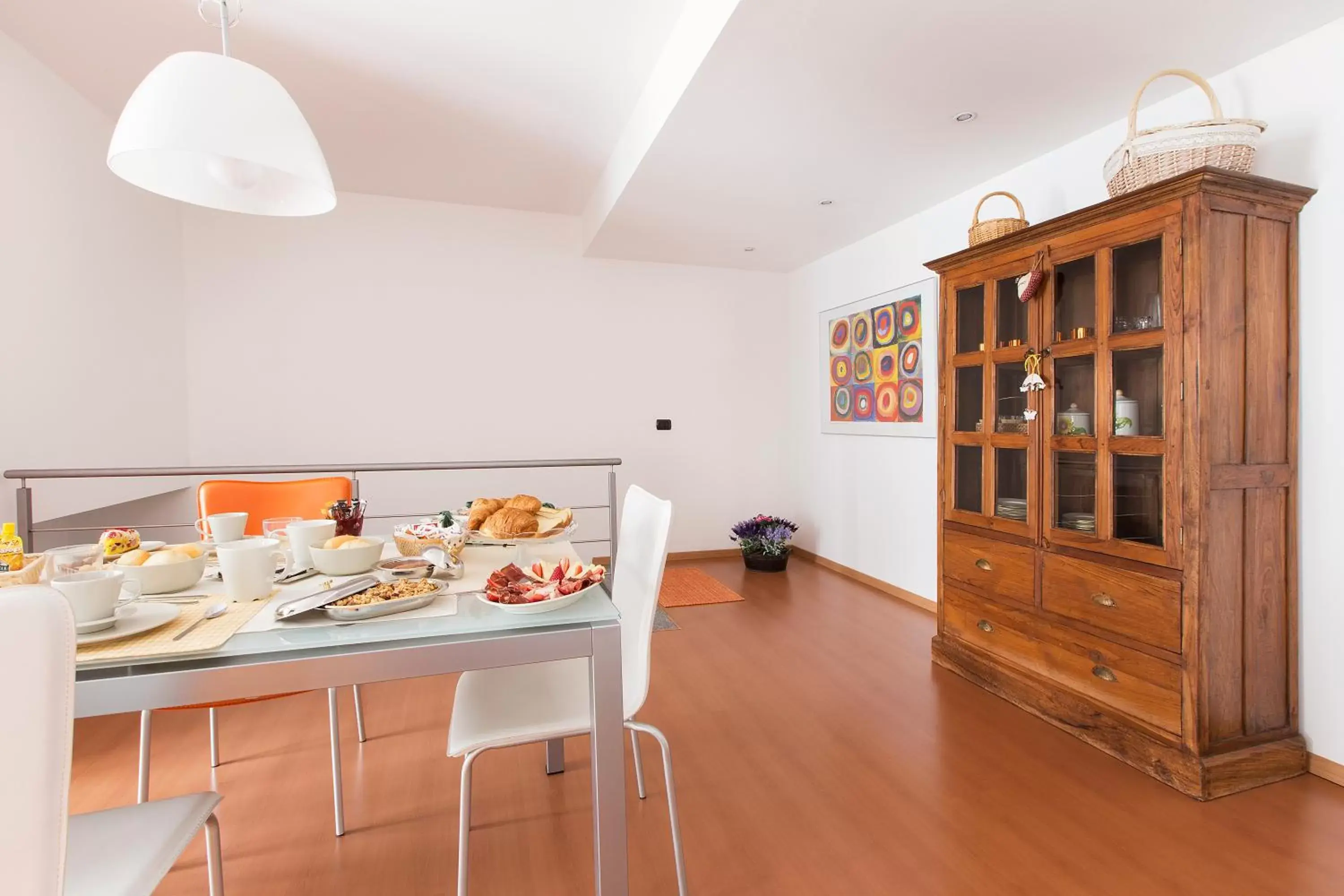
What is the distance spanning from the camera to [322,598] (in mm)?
1035

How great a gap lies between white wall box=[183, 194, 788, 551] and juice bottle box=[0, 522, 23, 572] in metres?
3.17

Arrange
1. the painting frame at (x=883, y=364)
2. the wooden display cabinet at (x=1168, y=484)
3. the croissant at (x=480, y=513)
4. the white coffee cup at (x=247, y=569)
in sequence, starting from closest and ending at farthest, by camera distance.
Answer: the white coffee cup at (x=247, y=569), the croissant at (x=480, y=513), the wooden display cabinet at (x=1168, y=484), the painting frame at (x=883, y=364)

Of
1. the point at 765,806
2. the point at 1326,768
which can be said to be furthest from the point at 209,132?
the point at 1326,768

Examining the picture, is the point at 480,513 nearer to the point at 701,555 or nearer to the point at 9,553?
the point at 9,553

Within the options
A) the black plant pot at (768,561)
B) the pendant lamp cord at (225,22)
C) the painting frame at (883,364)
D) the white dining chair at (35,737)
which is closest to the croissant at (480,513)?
the white dining chair at (35,737)

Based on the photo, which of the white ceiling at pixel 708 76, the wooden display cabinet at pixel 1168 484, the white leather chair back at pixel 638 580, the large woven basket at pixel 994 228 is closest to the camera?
the white leather chair back at pixel 638 580

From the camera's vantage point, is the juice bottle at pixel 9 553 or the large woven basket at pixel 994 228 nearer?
the juice bottle at pixel 9 553

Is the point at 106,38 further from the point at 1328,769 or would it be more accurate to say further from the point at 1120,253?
the point at 1328,769

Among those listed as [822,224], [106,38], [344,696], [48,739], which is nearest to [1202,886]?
[48,739]

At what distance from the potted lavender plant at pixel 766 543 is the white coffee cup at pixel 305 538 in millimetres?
3382

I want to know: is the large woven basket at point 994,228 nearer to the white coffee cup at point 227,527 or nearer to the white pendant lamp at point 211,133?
the white pendant lamp at point 211,133

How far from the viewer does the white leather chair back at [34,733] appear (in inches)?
21.5

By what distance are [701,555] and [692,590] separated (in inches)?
33.4

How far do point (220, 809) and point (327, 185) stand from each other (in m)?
1.66
